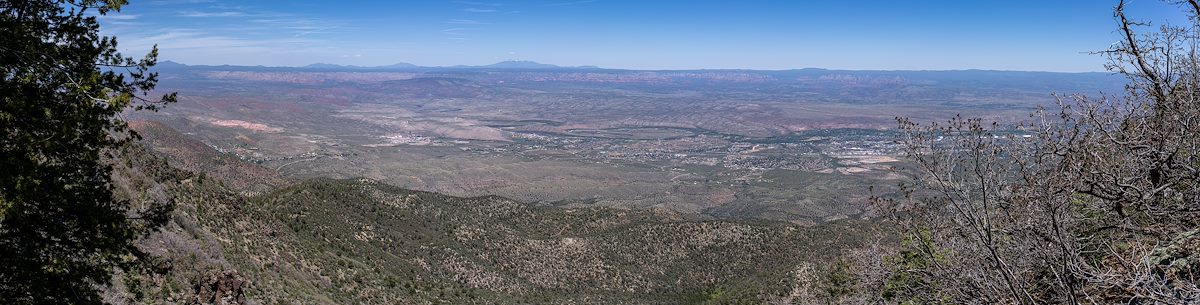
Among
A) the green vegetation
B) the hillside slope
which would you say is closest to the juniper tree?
the green vegetation

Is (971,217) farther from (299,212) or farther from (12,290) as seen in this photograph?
(299,212)

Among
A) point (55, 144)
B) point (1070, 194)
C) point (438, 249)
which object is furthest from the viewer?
point (438, 249)

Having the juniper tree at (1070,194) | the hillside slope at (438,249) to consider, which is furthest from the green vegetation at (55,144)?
the juniper tree at (1070,194)

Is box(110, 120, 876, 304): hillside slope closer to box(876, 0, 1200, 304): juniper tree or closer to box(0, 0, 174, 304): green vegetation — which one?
box(0, 0, 174, 304): green vegetation

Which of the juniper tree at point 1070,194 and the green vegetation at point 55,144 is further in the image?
the green vegetation at point 55,144

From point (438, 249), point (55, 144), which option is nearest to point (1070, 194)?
point (55, 144)

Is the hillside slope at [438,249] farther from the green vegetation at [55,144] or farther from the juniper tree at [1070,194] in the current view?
the juniper tree at [1070,194]

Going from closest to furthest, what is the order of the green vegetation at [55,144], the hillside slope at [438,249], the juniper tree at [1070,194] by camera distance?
1. the juniper tree at [1070,194]
2. the green vegetation at [55,144]
3. the hillside slope at [438,249]

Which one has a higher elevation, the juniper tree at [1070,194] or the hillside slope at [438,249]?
the juniper tree at [1070,194]

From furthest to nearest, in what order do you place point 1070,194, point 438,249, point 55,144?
point 438,249
point 55,144
point 1070,194

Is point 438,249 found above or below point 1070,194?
below

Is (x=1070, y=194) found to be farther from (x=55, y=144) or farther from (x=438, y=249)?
(x=438, y=249)
